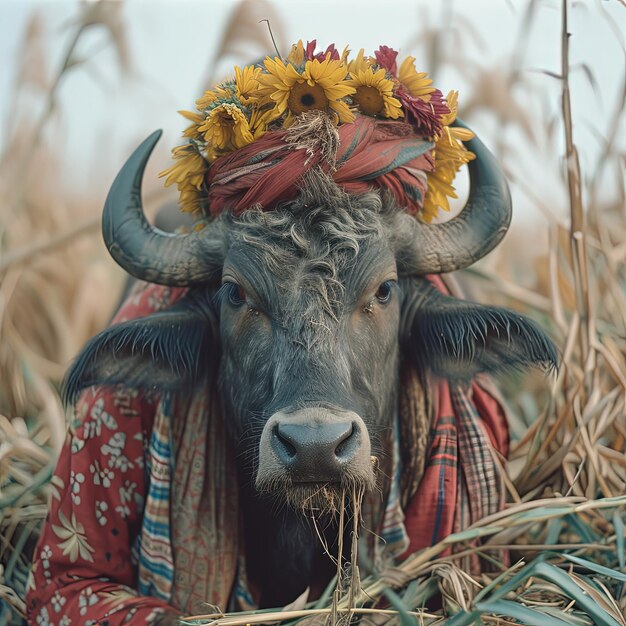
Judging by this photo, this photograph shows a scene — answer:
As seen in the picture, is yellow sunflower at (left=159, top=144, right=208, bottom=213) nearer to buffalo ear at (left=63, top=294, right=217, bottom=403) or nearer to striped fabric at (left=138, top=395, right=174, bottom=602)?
buffalo ear at (left=63, top=294, right=217, bottom=403)

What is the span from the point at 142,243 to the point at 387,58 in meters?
0.90

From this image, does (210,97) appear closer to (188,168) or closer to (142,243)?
(188,168)

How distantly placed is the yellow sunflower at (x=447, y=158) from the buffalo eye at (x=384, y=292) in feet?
1.20

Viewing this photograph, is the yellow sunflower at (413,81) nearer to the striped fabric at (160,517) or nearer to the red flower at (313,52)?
the red flower at (313,52)

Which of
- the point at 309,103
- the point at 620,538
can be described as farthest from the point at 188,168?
the point at 620,538

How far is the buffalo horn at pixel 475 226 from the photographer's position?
239 cm

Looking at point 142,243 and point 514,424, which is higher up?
point 142,243

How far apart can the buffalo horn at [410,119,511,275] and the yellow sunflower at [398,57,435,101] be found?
0.91 feet

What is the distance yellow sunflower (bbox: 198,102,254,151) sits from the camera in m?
2.15

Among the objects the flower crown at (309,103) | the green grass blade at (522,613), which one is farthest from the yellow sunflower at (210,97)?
the green grass blade at (522,613)

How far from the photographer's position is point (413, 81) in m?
2.31

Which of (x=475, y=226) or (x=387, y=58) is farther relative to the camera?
(x=475, y=226)

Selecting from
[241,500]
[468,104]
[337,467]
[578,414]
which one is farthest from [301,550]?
[468,104]

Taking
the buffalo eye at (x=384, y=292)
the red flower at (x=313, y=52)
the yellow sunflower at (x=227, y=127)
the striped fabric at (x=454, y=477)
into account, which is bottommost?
the striped fabric at (x=454, y=477)
